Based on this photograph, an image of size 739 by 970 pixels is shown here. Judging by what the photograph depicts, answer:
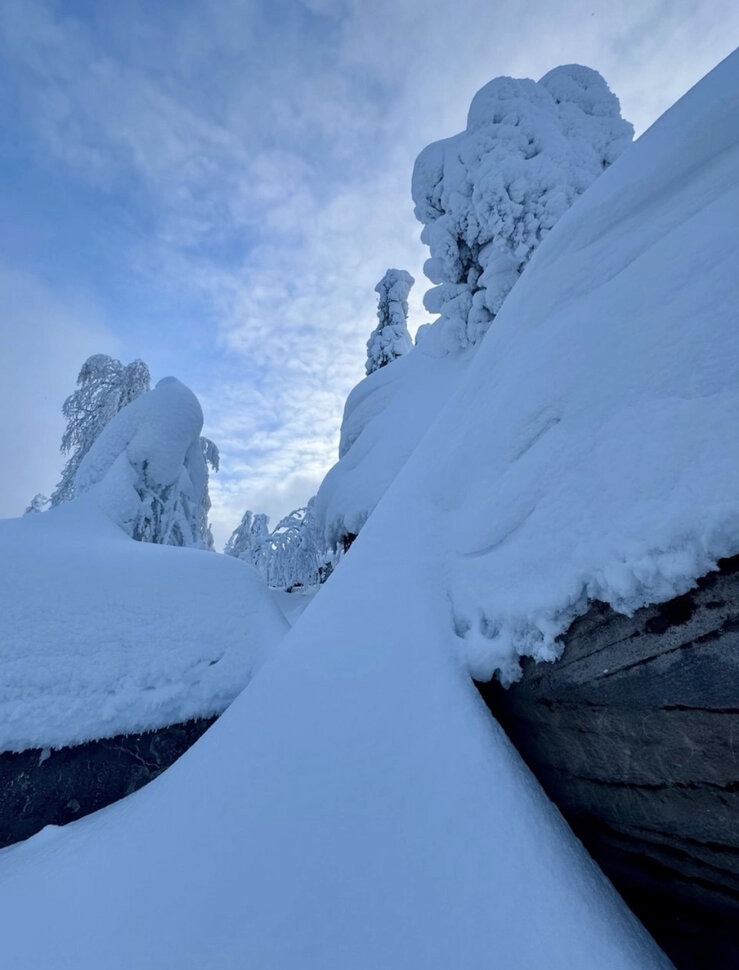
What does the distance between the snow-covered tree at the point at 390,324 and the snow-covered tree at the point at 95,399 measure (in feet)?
31.8

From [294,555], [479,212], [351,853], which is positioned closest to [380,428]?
[479,212]

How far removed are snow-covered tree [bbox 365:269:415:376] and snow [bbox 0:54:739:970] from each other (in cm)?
1470

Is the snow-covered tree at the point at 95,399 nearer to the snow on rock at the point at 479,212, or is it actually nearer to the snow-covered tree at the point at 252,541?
the snow-covered tree at the point at 252,541

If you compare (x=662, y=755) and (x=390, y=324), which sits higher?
(x=390, y=324)

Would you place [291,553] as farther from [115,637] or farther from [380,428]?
[115,637]

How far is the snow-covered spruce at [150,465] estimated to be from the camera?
9.45 m

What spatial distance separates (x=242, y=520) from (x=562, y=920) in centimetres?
2674

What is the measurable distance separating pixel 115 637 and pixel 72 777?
999 millimetres

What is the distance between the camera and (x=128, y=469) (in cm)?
967

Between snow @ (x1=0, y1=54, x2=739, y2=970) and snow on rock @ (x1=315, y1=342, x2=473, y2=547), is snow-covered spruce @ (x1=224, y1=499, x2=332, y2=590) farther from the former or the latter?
snow @ (x1=0, y1=54, x2=739, y2=970)

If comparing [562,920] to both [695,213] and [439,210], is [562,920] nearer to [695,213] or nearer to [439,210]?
[695,213]

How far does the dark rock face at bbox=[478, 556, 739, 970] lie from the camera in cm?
119

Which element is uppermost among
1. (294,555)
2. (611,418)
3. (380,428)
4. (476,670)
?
(380,428)

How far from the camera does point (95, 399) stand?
59.4 feet
